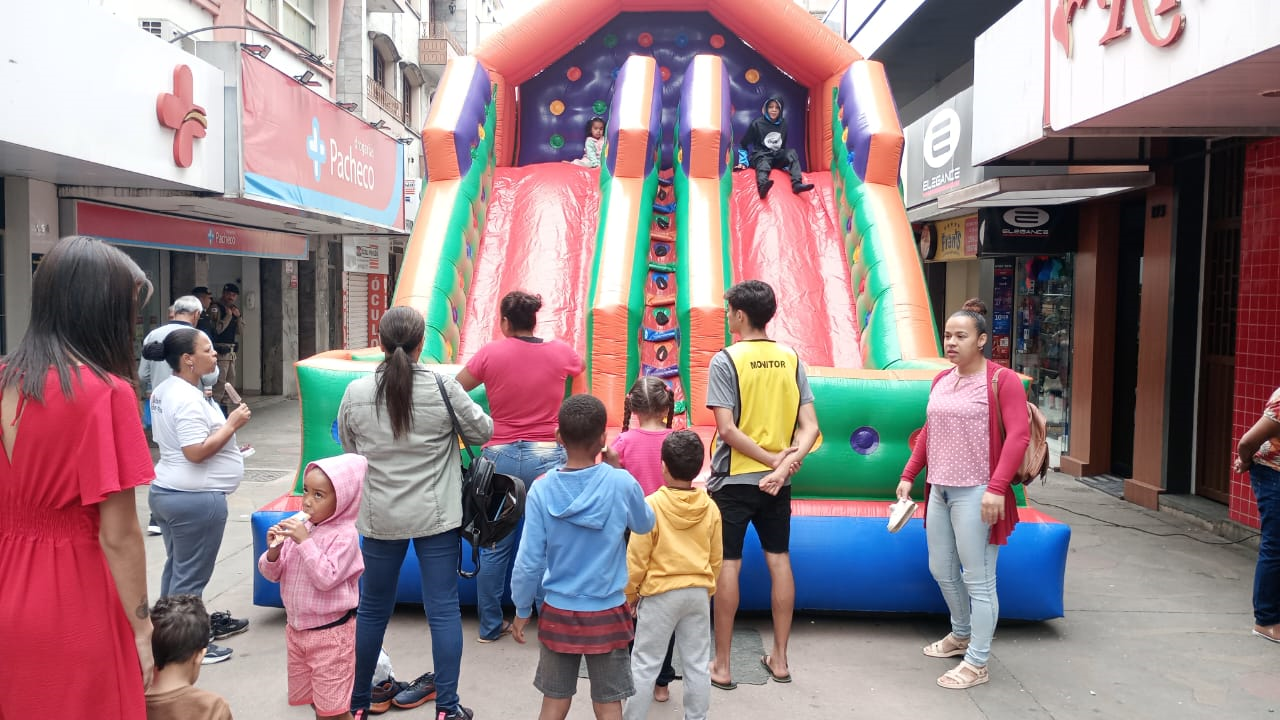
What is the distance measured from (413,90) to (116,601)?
2553cm

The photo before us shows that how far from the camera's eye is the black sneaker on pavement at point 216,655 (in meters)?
4.13

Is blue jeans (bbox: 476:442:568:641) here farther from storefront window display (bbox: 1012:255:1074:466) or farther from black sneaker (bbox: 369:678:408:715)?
storefront window display (bbox: 1012:255:1074:466)

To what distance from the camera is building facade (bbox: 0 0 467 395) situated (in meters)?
6.59

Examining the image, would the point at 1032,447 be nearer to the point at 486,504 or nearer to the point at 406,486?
the point at 486,504

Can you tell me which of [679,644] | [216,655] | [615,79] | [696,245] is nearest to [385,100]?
[615,79]

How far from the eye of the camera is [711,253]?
20.3 feet

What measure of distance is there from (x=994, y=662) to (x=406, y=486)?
2790 millimetres

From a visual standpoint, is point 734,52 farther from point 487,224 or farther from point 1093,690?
point 1093,690

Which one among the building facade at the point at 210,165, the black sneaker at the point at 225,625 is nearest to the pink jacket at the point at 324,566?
the black sneaker at the point at 225,625

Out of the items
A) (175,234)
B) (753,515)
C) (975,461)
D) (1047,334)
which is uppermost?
(175,234)

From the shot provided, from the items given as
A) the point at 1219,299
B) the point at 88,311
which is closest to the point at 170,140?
the point at 88,311

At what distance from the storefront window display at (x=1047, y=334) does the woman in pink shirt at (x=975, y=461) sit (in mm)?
6011

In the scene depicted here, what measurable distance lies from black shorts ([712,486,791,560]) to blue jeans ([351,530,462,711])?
1.12m

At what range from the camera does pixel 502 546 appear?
14.4ft
